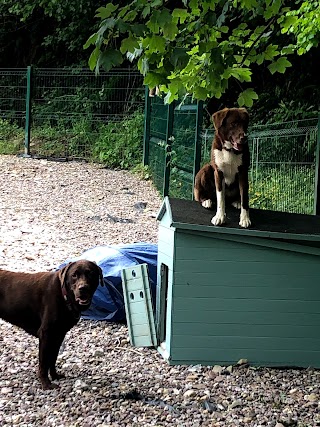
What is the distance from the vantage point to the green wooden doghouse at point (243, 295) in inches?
204

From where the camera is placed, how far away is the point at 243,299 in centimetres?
524

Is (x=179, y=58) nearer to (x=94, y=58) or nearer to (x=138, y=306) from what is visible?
(x=94, y=58)

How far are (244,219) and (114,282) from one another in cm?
149

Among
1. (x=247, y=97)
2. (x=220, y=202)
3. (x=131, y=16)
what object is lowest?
(x=220, y=202)

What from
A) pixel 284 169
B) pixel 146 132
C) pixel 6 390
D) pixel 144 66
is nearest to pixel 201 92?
pixel 144 66

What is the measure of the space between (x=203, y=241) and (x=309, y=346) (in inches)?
45.6

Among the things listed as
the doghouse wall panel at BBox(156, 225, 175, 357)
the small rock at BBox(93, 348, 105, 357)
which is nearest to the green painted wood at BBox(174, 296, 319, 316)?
the doghouse wall panel at BBox(156, 225, 175, 357)

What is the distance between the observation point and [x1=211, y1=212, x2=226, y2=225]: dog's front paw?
516 cm

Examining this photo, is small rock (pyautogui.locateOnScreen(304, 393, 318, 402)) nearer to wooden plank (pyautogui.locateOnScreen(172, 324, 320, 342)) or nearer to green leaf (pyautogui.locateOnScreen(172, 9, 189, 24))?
wooden plank (pyautogui.locateOnScreen(172, 324, 320, 342))

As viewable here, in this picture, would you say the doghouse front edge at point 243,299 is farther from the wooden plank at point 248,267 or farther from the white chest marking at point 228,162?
the white chest marking at point 228,162

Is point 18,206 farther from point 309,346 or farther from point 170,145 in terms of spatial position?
point 309,346

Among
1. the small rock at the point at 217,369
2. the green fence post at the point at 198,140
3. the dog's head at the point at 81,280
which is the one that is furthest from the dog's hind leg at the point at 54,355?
the green fence post at the point at 198,140

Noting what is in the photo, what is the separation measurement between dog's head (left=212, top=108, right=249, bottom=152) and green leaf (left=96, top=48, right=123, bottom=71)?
4.64ft

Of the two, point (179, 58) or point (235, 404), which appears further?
point (235, 404)
